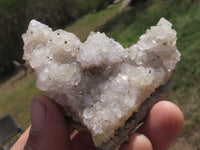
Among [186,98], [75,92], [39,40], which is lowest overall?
[186,98]

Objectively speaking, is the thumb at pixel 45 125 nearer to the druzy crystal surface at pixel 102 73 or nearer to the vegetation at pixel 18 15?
the druzy crystal surface at pixel 102 73

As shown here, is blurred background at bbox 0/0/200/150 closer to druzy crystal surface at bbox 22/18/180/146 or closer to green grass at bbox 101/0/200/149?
green grass at bbox 101/0/200/149

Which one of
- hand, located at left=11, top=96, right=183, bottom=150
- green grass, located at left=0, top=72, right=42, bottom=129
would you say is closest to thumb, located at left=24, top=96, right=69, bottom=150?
hand, located at left=11, top=96, right=183, bottom=150

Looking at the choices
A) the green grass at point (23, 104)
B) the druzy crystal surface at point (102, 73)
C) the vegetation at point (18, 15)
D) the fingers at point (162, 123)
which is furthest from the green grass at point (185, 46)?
the vegetation at point (18, 15)

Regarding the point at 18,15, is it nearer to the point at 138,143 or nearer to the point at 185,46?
the point at 185,46

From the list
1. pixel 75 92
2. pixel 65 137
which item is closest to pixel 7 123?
pixel 65 137

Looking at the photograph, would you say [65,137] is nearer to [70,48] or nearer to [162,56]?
[70,48]
